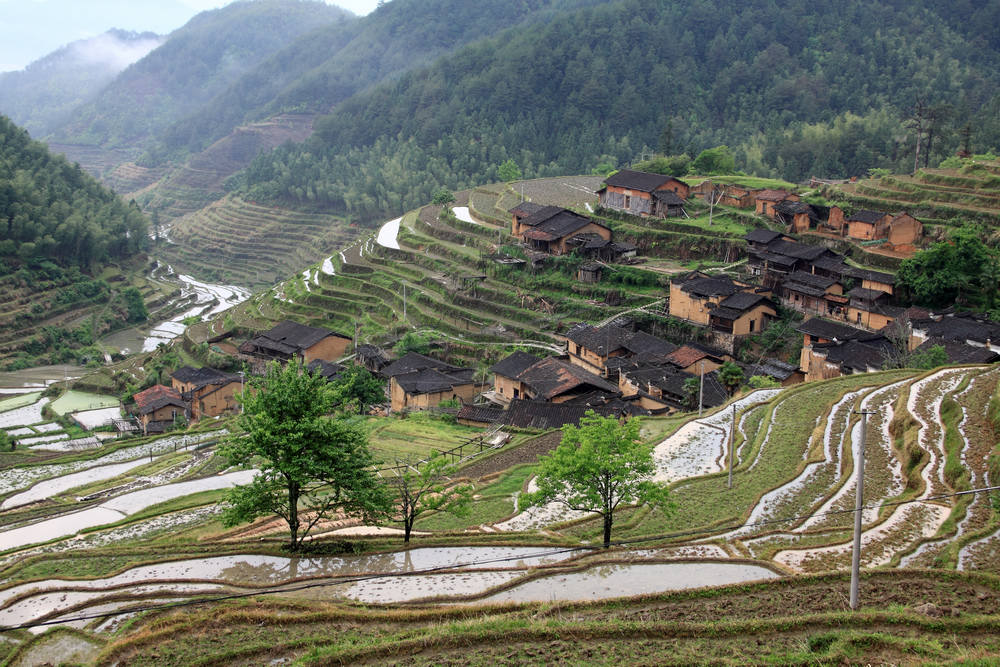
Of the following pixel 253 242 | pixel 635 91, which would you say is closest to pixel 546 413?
pixel 253 242

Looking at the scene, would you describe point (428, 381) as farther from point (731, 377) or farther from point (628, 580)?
point (628, 580)

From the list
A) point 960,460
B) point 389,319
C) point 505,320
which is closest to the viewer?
point 960,460

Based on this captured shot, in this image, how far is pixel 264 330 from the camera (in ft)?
132

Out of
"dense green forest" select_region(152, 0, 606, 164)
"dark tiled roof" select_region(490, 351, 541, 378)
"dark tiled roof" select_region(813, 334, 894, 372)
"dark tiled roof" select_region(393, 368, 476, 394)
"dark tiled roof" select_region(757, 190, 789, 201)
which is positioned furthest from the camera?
"dense green forest" select_region(152, 0, 606, 164)

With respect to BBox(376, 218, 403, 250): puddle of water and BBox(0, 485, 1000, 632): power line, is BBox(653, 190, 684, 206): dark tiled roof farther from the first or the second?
BBox(0, 485, 1000, 632): power line

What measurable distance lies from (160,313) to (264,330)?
1720cm

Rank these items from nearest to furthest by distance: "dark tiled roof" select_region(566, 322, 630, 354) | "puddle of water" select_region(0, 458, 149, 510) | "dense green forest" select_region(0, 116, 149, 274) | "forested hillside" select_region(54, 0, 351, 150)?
"puddle of water" select_region(0, 458, 149, 510) < "dark tiled roof" select_region(566, 322, 630, 354) < "dense green forest" select_region(0, 116, 149, 274) < "forested hillside" select_region(54, 0, 351, 150)

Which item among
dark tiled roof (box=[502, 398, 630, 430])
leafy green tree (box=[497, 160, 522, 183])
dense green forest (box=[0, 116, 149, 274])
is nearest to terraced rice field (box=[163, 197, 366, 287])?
dense green forest (box=[0, 116, 149, 274])

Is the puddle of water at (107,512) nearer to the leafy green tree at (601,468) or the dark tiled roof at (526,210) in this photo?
the leafy green tree at (601,468)

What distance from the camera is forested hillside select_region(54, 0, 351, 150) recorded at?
12700cm

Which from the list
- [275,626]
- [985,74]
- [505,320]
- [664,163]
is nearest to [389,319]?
[505,320]

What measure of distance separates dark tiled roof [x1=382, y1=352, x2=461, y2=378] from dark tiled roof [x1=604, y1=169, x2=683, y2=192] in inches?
561

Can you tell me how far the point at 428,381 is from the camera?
29.0m

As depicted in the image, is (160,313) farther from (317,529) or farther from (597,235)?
(317,529)
